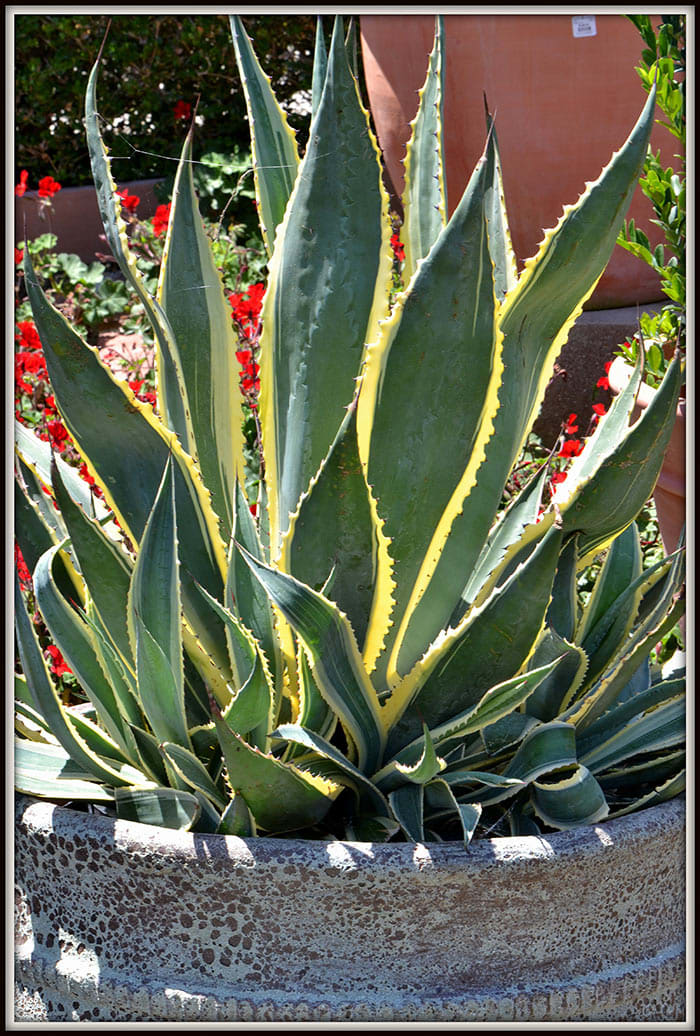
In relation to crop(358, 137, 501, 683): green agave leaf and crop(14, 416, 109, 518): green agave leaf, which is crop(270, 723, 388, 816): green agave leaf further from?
crop(14, 416, 109, 518): green agave leaf

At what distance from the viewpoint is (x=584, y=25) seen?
286 centimetres

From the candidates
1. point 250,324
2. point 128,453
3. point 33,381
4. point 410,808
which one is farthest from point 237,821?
point 33,381

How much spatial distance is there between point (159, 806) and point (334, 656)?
269 millimetres

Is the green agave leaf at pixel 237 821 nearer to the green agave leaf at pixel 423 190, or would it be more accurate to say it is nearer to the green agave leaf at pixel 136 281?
the green agave leaf at pixel 136 281

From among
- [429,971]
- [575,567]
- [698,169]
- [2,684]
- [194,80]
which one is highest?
[194,80]

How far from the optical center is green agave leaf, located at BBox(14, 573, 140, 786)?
1202 mm

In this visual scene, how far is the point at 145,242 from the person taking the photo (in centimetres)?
339

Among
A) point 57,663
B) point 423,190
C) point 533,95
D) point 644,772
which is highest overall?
point 533,95

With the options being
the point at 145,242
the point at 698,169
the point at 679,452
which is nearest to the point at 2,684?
the point at 698,169

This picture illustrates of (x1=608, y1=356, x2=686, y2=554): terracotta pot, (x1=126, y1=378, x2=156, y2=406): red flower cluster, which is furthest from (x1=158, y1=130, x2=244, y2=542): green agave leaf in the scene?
(x1=126, y1=378, x2=156, y2=406): red flower cluster

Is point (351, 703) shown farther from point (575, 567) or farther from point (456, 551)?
point (575, 567)

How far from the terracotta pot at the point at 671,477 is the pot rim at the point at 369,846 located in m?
0.82

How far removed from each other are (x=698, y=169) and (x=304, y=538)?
0.76m

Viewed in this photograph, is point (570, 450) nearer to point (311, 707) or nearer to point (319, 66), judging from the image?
point (319, 66)
